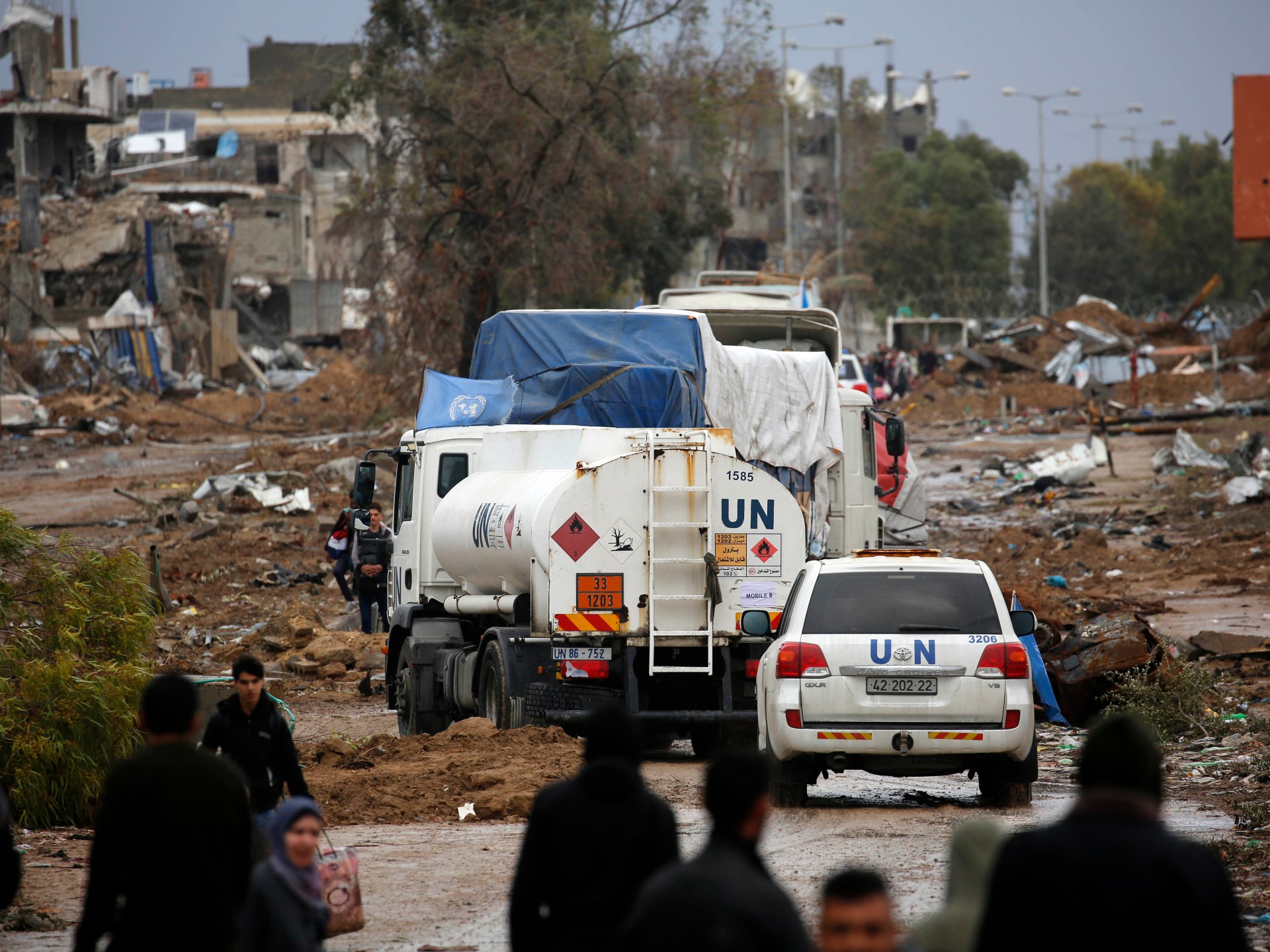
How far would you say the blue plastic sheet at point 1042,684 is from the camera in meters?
14.2

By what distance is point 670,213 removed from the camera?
41750 mm

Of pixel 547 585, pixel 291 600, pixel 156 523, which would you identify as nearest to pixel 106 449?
pixel 156 523

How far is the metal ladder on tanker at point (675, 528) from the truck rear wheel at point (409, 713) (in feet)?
9.78

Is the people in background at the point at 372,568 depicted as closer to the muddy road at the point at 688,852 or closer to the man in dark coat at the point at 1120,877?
the muddy road at the point at 688,852

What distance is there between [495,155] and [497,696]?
22.1 m

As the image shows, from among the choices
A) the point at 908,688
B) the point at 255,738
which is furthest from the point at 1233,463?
the point at 255,738

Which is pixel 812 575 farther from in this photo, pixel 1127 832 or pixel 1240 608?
pixel 1240 608

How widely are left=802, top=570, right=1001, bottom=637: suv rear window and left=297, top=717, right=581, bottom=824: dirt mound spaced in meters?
2.20

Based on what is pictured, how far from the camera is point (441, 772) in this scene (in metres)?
12.0

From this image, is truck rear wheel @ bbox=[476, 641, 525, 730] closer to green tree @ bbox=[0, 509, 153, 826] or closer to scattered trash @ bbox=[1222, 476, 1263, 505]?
green tree @ bbox=[0, 509, 153, 826]

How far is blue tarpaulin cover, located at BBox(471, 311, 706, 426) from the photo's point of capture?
14797 mm

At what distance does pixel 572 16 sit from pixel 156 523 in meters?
14.9

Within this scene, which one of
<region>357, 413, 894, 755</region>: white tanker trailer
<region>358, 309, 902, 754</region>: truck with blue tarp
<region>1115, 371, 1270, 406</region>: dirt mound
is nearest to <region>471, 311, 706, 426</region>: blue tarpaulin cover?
<region>358, 309, 902, 754</region>: truck with blue tarp

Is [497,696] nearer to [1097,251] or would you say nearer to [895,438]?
[895,438]
